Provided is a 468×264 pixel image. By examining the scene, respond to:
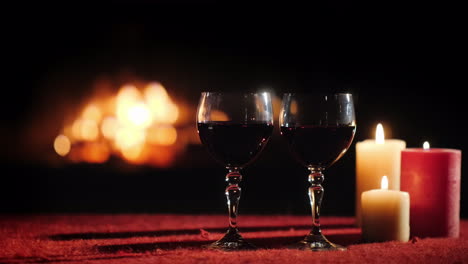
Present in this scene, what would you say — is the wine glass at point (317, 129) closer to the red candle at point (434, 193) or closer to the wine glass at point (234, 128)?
the wine glass at point (234, 128)

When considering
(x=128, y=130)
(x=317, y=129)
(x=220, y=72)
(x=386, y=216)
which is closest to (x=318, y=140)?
(x=317, y=129)

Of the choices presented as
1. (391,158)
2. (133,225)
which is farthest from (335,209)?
A: (133,225)

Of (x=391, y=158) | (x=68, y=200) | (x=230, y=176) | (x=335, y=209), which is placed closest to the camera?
(x=230, y=176)

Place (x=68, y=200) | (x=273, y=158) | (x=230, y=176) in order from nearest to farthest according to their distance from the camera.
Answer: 1. (x=230, y=176)
2. (x=68, y=200)
3. (x=273, y=158)

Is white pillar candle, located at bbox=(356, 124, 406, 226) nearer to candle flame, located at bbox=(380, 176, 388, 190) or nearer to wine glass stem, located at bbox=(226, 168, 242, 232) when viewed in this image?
candle flame, located at bbox=(380, 176, 388, 190)

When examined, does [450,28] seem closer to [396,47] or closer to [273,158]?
[396,47]

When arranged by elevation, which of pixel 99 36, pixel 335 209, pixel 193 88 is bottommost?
pixel 335 209

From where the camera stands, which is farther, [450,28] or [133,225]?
[450,28]
